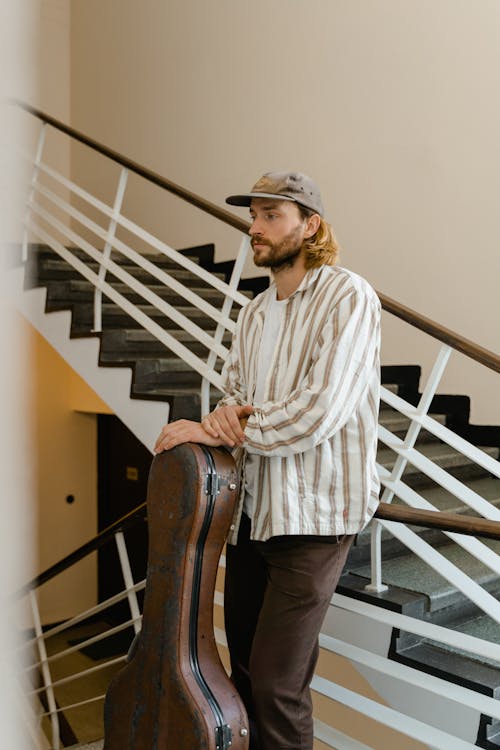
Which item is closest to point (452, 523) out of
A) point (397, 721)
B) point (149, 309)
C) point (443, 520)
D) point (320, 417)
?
point (443, 520)

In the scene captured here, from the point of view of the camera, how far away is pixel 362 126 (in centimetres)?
494

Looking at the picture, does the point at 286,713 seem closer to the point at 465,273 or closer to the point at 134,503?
the point at 465,273

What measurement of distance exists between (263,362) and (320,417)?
0.30m

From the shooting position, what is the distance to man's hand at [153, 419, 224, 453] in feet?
5.85

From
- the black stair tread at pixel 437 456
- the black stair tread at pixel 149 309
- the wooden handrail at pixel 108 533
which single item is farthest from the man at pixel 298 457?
the black stair tread at pixel 149 309

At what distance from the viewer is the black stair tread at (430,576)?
8.73 ft

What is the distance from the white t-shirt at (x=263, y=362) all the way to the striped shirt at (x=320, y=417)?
0.03m

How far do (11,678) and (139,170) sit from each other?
12.1 feet

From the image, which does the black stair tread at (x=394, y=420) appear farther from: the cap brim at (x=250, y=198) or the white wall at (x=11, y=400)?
the white wall at (x=11, y=400)

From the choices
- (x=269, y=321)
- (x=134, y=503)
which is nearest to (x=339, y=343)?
(x=269, y=321)

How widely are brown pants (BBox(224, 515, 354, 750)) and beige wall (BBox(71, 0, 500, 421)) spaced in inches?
107

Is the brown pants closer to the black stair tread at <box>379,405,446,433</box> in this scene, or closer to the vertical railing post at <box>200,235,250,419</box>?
the vertical railing post at <box>200,235,250,419</box>

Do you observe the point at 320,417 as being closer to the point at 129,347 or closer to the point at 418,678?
the point at 418,678

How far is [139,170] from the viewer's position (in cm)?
381
